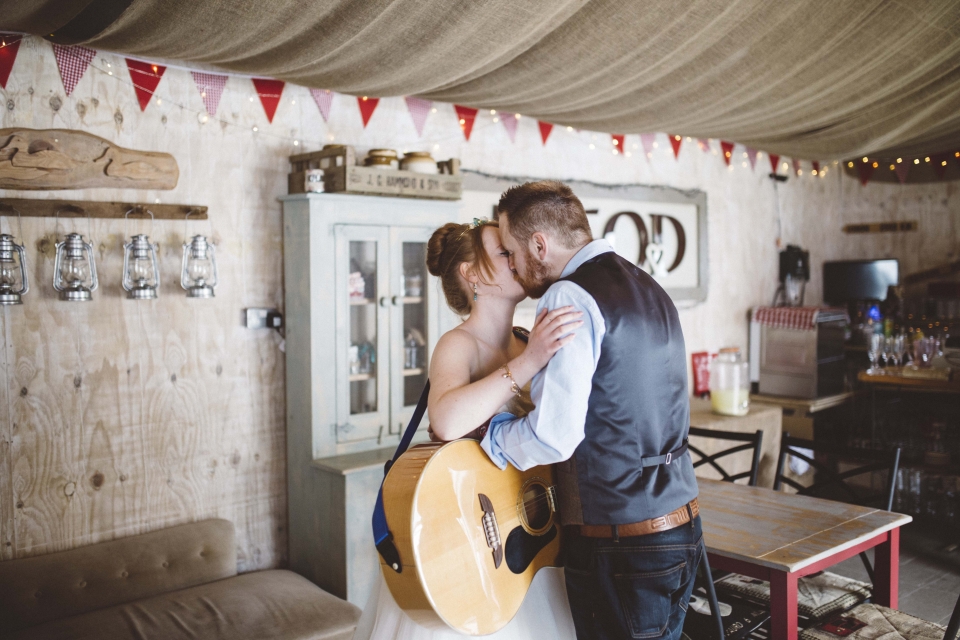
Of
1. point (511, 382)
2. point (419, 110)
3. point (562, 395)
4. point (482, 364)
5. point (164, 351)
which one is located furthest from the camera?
point (419, 110)

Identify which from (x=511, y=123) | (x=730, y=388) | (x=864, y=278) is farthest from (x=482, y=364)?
(x=864, y=278)

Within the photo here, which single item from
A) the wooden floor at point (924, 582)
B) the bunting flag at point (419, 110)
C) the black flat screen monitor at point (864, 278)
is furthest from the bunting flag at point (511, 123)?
the black flat screen monitor at point (864, 278)

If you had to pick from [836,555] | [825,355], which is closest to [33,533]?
[836,555]

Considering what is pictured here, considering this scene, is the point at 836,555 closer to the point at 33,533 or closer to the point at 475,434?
the point at 475,434

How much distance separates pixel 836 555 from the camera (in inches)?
90.4

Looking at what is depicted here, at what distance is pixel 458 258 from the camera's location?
7.23ft

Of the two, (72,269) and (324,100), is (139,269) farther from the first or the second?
(324,100)

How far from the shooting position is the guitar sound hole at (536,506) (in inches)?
77.1

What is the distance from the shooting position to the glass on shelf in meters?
3.50

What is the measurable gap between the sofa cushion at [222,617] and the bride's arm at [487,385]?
4.54ft

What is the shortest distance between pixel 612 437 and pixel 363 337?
194cm

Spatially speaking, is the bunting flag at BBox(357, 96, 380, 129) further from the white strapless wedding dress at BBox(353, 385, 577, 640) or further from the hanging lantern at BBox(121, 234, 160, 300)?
the white strapless wedding dress at BBox(353, 385, 577, 640)

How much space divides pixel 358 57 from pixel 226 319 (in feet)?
4.33

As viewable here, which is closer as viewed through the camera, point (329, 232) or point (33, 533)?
point (33, 533)
